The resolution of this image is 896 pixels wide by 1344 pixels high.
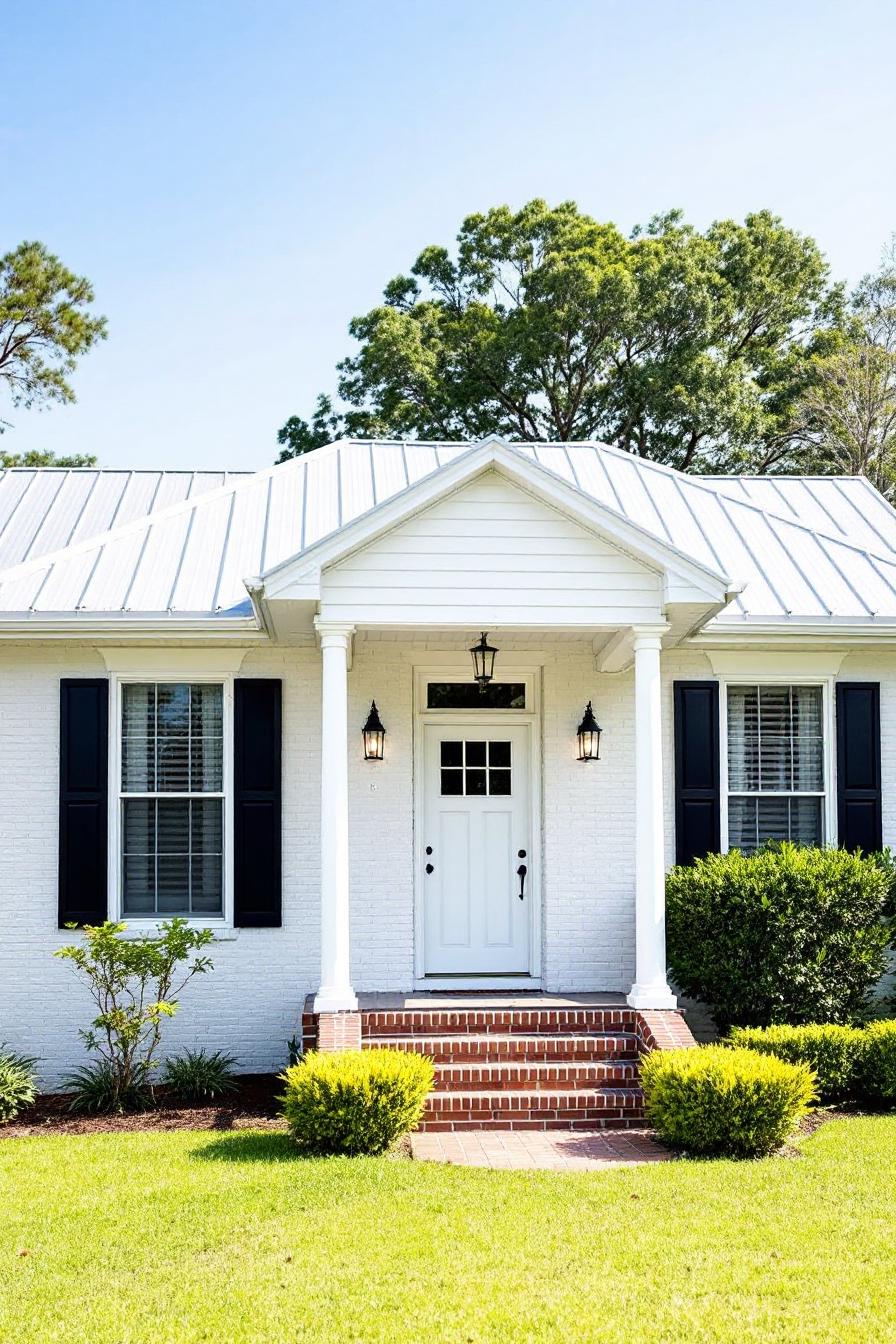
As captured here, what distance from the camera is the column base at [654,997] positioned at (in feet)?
31.5

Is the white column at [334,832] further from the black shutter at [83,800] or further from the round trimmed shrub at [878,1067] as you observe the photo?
the round trimmed shrub at [878,1067]

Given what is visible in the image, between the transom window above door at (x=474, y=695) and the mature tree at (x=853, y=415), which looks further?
the mature tree at (x=853, y=415)

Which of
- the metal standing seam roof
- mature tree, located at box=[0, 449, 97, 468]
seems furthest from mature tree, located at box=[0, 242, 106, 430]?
the metal standing seam roof

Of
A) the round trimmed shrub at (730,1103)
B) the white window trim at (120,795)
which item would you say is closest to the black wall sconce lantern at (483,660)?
the white window trim at (120,795)

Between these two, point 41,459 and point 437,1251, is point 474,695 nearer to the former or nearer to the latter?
point 437,1251

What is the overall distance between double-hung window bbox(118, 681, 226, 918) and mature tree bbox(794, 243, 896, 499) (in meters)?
20.2

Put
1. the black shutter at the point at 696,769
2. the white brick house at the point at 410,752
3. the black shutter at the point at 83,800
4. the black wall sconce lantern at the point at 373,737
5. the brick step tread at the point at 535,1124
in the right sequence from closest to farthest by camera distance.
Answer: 1. the brick step tread at the point at 535,1124
2. the white brick house at the point at 410,752
3. the black shutter at the point at 83,800
4. the black wall sconce lantern at the point at 373,737
5. the black shutter at the point at 696,769

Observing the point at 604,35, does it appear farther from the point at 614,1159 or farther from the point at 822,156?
the point at 614,1159

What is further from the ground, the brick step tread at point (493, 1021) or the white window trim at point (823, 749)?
the white window trim at point (823, 749)

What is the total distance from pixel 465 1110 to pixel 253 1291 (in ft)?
11.9

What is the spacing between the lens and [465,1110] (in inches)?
353

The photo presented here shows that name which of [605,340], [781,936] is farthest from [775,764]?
[605,340]

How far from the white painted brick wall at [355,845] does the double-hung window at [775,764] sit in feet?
1.71

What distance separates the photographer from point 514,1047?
948 cm
